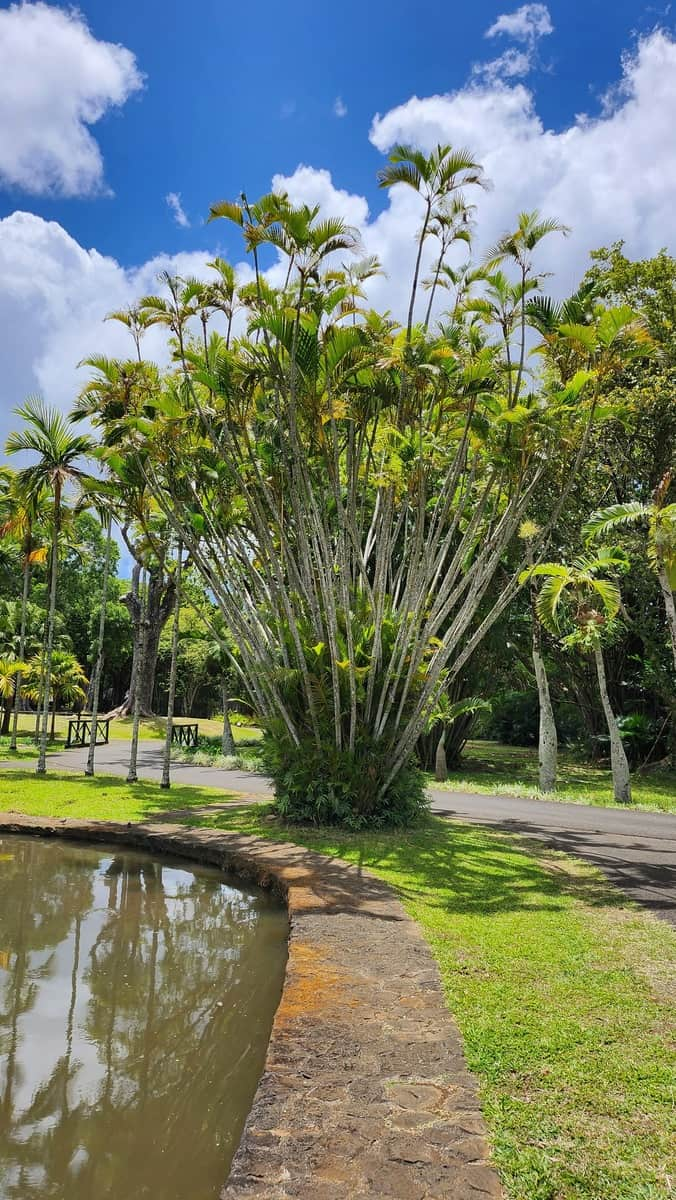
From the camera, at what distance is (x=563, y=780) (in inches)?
872

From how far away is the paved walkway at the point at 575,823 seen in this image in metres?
8.37

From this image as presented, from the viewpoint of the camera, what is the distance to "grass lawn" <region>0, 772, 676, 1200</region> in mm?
2961

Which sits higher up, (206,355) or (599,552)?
(206,355)

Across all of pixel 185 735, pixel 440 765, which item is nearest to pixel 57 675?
pixel 185 735

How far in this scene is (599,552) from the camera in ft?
52.9

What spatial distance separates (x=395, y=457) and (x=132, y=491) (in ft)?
20.9

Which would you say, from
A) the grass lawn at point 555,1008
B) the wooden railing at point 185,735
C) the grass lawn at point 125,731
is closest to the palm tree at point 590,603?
the grass lawn at point 555,1008

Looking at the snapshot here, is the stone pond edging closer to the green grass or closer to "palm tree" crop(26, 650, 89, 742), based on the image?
the green grass

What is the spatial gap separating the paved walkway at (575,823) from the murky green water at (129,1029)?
3.94 m

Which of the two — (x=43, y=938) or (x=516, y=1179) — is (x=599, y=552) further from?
(x=516, y=1179)

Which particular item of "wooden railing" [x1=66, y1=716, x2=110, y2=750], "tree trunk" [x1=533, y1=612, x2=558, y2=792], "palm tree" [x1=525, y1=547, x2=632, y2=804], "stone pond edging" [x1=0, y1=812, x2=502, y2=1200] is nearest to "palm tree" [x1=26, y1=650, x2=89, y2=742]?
"wooden railing" [x1=66, y1=716, x2=110, y2=750]

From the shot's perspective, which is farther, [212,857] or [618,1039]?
[212,857]

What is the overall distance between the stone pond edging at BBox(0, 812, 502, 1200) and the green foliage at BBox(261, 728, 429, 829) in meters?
4.65

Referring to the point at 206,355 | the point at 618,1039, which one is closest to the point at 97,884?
the point at 618,1039
